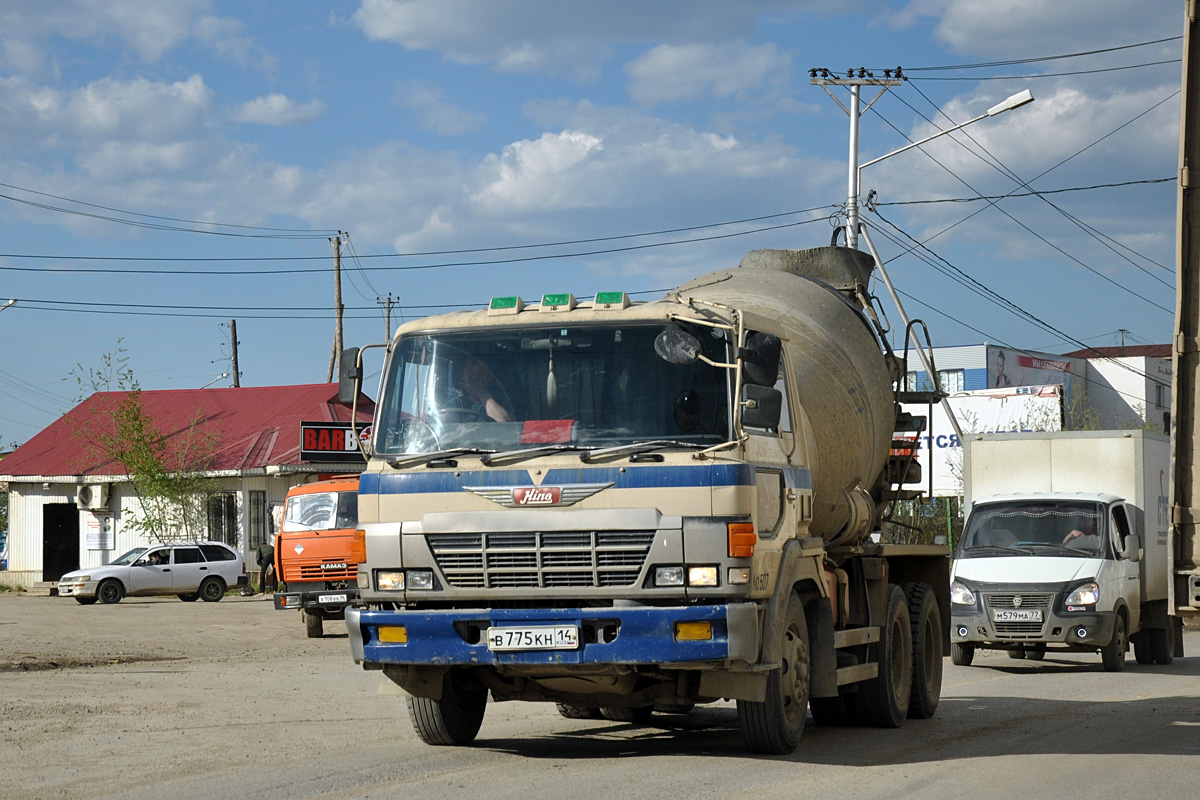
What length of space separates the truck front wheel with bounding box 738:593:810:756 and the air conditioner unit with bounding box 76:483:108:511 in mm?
35877

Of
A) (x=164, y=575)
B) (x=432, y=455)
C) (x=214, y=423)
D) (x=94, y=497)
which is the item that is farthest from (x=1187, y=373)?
(x=214, y=423)

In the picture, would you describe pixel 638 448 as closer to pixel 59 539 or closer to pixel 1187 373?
pixel 1187 373

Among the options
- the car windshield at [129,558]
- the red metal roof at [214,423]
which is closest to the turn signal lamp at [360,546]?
the car windshield at [129,558]

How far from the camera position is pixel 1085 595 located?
17016 millimetres

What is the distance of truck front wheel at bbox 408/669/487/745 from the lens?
31.9ft

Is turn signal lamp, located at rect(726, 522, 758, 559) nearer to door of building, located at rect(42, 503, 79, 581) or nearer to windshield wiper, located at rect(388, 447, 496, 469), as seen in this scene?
windshield wiper, located at rect(388, 447, 496, 469)

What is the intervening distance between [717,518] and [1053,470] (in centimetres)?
1189

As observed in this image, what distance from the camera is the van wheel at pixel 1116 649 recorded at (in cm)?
1727

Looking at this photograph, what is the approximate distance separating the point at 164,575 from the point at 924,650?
2625 centimetres

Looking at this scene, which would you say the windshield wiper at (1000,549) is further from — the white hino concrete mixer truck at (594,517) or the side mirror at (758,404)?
the side mirror at (758,404)

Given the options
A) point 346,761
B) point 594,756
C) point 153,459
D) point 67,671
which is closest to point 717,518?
point 594,756

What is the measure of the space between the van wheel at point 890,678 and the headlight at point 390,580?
4234 mm

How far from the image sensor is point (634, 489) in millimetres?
8336

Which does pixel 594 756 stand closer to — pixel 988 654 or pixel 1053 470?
pixel 1053 470
